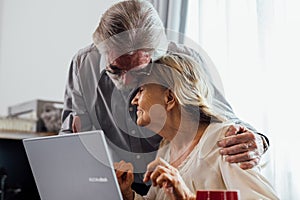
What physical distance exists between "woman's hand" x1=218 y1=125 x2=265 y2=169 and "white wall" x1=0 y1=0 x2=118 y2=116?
3.97ft

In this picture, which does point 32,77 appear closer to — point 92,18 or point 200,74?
point 92,18

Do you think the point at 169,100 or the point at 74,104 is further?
the point at 74,104

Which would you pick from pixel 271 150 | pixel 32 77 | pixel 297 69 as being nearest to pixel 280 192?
pixel 271 150

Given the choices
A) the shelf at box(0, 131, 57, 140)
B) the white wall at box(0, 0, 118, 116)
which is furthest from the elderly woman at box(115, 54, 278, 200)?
the white wall at box(0, 0, 118, 116)

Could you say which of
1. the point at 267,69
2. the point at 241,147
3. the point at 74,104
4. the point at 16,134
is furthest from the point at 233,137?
the point at 16,134

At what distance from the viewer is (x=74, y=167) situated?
1.06m

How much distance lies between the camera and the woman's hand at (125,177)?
3.89ft

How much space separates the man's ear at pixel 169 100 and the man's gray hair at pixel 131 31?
93mm

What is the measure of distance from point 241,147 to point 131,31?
1.27ft

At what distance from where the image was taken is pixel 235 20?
1641mm

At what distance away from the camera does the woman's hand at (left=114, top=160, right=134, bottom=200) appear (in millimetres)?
1187

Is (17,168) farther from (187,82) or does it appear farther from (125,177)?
(187,82)

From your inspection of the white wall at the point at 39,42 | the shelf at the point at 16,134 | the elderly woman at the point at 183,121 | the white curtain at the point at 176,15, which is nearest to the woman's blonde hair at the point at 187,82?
the elderly woman at the point at 183,121

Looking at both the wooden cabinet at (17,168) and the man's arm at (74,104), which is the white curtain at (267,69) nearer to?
the man's arm at (74,104)
